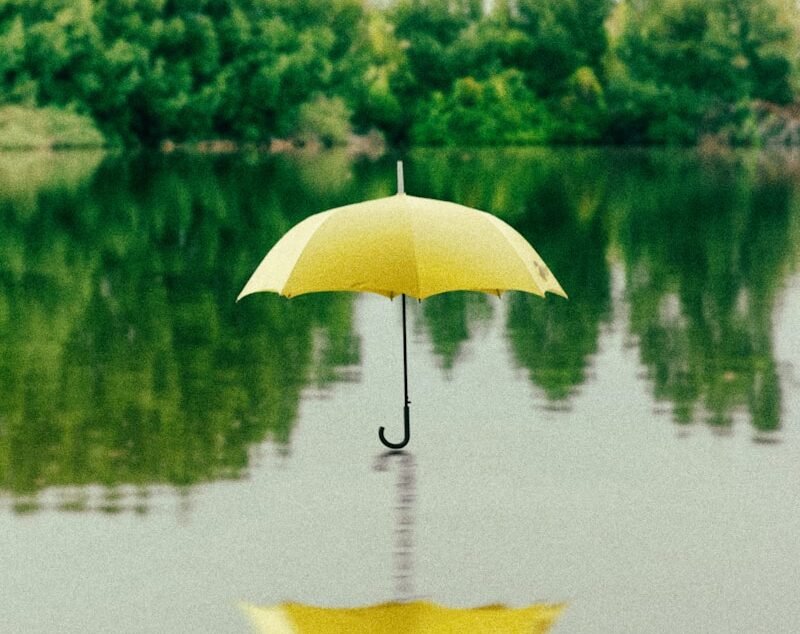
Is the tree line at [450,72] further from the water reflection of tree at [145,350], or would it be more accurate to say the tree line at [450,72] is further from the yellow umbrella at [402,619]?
the yellow umbrella at [402,619]

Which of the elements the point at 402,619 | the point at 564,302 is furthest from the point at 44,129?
the point at 402,619

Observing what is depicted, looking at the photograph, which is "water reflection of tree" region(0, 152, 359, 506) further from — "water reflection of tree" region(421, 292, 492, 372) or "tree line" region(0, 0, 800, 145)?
"tree line" region(0, 0, 800, 145)

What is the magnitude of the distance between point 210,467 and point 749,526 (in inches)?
106

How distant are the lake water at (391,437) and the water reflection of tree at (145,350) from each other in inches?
1.6

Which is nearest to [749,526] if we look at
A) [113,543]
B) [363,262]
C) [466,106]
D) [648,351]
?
[363,262]

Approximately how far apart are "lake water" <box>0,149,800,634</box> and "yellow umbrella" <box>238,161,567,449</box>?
1.02 m

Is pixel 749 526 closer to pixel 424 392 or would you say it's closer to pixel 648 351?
pixel 424 392

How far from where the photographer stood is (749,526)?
8.20 m

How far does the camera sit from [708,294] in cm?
1873

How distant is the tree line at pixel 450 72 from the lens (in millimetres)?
72500

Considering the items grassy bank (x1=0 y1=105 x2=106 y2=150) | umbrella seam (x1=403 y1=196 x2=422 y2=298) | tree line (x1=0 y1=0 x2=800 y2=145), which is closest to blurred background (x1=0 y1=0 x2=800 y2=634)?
umbrella seam (x1=403 y1=196 x2=422 y2=298)

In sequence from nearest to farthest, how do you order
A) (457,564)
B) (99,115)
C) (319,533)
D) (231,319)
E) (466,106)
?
1. (457,564)
2. (319,533)
3. (231,319)
4. (99,115)
5. (466,106)

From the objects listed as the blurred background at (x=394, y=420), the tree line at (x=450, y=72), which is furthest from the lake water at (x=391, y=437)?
the tree line at (x=450, y=72)

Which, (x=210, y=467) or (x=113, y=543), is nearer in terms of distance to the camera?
(x=113, y=543)
